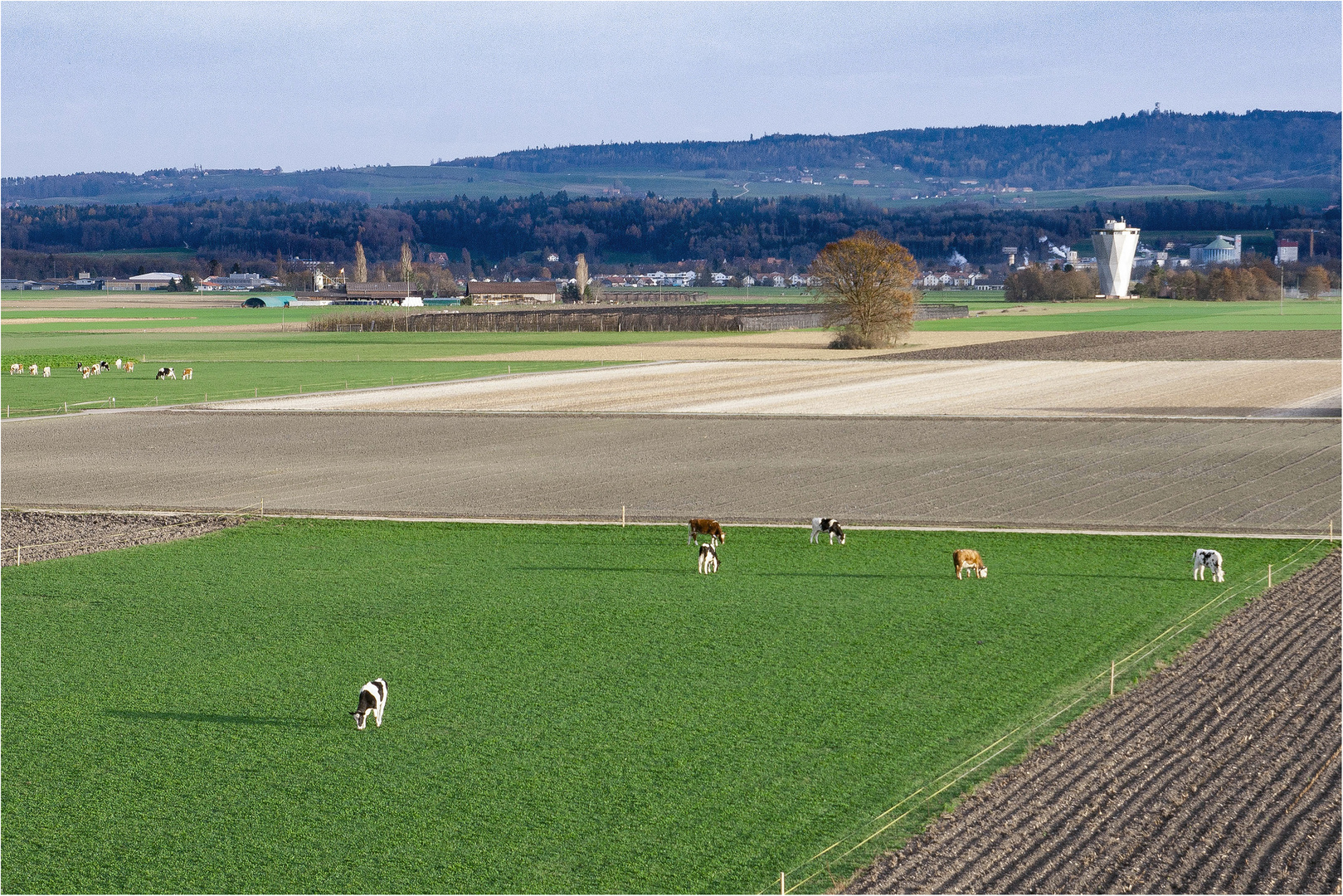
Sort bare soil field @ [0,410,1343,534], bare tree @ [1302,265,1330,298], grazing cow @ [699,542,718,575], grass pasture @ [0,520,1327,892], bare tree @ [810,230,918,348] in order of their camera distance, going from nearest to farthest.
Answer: grass pasture @ [0,520,1327,892], grazing cow @ [699,542,718,575], bare soil field @ [0,410,1343,534], bare tree @ [810,230,918,348], bare tree @ [1302,265,1330,298]

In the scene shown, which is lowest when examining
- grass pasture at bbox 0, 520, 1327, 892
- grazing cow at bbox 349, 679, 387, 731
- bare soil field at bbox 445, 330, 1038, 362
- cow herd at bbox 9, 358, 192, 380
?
bare soil field at bbox 445, 330, 1038, 362

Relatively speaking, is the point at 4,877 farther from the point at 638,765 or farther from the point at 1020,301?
the point at 1020,301

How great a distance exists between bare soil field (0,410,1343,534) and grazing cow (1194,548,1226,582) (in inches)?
156

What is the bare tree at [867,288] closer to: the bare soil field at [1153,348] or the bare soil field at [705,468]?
the bare soil field at [1153,348]

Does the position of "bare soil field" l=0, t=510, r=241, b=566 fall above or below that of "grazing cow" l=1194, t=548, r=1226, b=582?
below

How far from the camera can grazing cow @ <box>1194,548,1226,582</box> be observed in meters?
22.0

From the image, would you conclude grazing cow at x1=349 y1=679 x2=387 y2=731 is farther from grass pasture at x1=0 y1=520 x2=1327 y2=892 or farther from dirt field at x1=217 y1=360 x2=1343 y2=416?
dirt field at x1=217 y1=360 x2=1343 y2=416

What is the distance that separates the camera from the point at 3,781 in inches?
531

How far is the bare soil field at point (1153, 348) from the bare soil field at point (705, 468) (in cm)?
3328

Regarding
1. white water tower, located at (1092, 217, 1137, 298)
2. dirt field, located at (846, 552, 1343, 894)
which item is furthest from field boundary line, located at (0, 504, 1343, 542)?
white water tower, located at (1092, 217, 1137, 298)

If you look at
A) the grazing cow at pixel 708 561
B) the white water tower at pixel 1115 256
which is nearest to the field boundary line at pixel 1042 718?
the grazing cow at pixel 708 561

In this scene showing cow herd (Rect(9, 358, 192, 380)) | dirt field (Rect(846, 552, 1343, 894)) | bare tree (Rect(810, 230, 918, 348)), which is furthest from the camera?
bare tree (Rect(810, 230, 918, 348))

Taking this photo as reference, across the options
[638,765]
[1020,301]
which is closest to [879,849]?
[638,765]

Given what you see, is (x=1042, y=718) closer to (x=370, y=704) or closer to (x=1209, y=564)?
(x=370, y=704)
